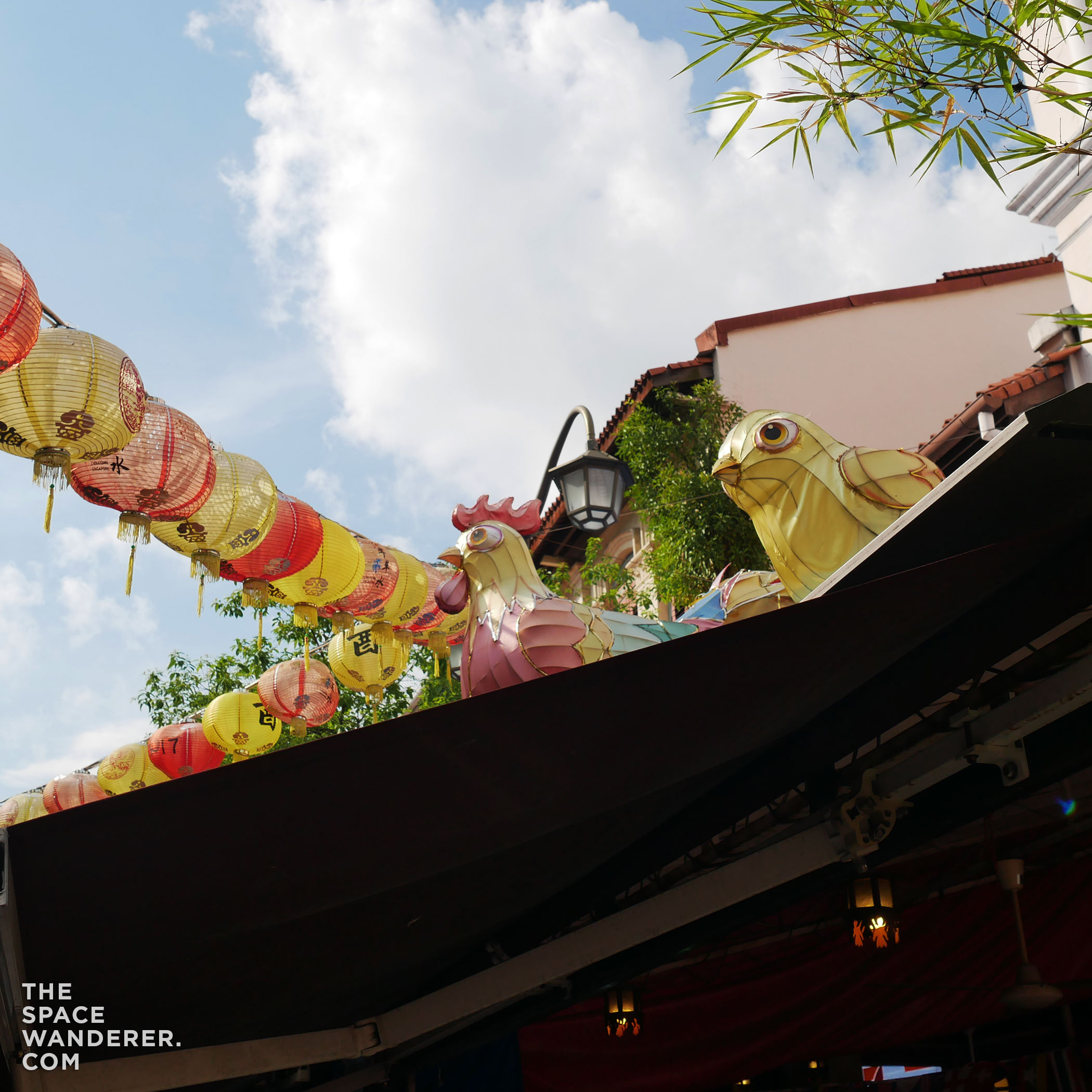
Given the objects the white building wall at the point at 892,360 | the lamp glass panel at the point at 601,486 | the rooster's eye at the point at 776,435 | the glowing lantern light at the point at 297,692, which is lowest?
the rooster's eye at the point at 776,435

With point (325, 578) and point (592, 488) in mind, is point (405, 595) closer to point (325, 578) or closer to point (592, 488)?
point (325, 578)

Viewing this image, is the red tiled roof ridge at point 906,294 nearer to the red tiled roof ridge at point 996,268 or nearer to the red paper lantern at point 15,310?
the red tiled roof ridge at point 996,268

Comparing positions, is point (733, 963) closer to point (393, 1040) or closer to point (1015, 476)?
point (393, 1040)

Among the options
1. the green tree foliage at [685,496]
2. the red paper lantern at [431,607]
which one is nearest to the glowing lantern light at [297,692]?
the red paper lantern at [431,607]

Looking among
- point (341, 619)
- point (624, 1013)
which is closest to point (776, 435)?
point (624, 1013)

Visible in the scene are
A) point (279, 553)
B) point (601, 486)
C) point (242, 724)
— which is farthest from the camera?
point (242, 724)

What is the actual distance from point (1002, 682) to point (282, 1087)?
406 cm

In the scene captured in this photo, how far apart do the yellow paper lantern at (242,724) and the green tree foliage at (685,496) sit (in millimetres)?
4697

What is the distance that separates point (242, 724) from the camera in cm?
993

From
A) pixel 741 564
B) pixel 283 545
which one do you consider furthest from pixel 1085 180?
pixel 283 545

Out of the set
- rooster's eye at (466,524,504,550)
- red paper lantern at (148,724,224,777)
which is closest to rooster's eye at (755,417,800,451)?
rooster's eye at (466,524,504,550)

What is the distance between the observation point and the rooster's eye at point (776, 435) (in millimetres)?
4727

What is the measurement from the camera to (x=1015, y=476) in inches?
106

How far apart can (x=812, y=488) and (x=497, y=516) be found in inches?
A: 65.2
